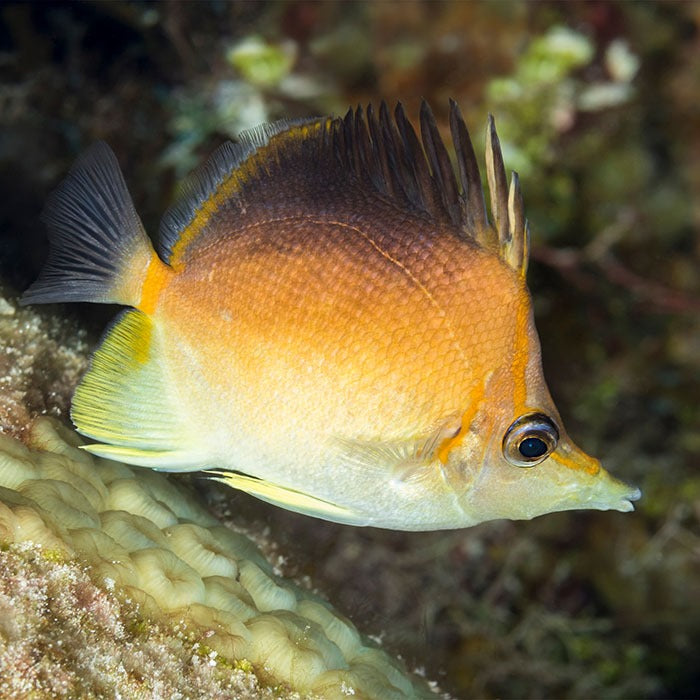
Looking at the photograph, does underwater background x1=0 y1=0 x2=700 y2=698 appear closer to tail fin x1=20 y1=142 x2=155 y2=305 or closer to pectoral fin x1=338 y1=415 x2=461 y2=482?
tail fin x1=20 y1=142 x2=155 y2=305

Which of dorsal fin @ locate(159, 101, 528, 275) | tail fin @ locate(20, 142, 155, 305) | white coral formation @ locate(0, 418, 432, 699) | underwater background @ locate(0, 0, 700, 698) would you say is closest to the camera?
white coral formation @ locate(0, 418, 432, 699)

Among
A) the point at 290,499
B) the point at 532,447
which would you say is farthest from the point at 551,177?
the point at 290,499

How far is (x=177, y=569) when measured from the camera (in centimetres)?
194

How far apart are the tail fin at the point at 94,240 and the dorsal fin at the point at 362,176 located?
4.6 inches

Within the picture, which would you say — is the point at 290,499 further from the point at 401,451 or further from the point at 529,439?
the point at 529,439

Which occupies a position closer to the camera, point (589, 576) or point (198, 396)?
point (198, 396)

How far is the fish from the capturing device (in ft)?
6.02

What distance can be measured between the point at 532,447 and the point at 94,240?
139cm

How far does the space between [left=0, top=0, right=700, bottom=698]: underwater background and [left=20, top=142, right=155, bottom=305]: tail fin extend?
8.76 feet

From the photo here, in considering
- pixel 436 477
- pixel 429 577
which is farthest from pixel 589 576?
pixel 436 477

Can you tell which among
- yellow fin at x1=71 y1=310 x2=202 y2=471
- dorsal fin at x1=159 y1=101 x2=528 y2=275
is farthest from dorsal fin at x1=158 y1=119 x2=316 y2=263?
yellow fin at x1=71 y1=310 x2=202 y2=471

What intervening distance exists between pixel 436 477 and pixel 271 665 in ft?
2.29

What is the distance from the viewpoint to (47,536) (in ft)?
5.55

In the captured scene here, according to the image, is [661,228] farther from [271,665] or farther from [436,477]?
[271,665]
